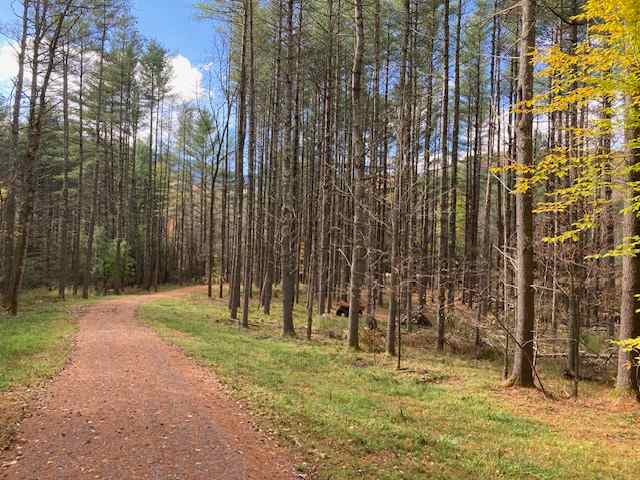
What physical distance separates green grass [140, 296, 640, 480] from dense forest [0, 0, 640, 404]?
1.38m

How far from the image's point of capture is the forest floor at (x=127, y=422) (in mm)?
4238

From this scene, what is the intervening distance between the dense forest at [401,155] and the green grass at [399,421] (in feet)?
4.51

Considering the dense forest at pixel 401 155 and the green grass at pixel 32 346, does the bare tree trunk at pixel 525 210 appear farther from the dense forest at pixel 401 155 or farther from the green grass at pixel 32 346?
the green grass at pixel 32 346

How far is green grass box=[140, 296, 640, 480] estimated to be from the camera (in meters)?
4.94

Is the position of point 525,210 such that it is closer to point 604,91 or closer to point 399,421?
point 604,91

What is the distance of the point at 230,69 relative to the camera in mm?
21516

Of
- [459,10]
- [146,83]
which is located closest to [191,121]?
[146,83]

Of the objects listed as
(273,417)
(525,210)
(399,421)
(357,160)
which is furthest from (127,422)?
(357,160)

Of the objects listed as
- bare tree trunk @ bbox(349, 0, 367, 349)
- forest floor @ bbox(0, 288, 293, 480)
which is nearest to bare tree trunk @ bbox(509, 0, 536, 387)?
bare tree trunk @ bbox(349, 0, 367, 349)

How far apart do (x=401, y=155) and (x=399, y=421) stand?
6.18 metres

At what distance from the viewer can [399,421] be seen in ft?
20.8

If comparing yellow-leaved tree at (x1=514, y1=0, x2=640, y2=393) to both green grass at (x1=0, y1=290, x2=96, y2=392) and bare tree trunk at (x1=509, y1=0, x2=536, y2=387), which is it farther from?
green grass at (x1=0, y1=290, x2=96, y2=392)

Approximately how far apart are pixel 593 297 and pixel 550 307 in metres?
1.29

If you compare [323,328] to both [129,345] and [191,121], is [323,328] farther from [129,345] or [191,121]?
[191,121]
